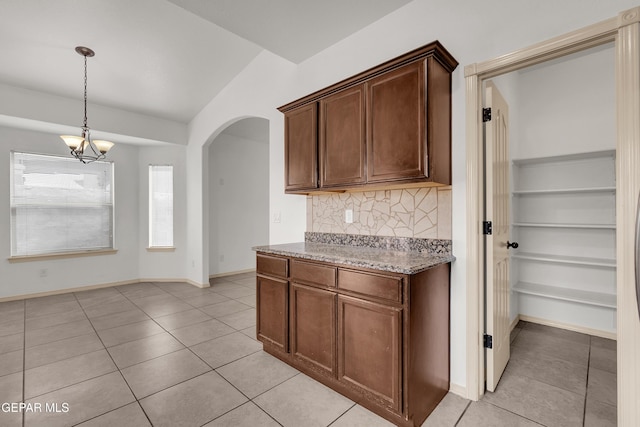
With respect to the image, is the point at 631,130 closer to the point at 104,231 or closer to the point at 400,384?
the point at 400,384

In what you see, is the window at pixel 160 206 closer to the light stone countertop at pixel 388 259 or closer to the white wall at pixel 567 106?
the light stone countertop at pixel 388 259

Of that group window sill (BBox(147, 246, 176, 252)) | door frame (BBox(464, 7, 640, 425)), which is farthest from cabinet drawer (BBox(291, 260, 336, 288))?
window sill (BBox(147, 246, 176, 252))

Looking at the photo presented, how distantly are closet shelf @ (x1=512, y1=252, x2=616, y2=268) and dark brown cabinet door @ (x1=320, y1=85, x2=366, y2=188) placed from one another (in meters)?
2.27

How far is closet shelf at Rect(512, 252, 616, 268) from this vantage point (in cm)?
278

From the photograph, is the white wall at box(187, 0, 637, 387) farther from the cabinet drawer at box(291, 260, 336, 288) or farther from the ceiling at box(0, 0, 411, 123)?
the cabinet drawer at box(291, 260, 336, 288)

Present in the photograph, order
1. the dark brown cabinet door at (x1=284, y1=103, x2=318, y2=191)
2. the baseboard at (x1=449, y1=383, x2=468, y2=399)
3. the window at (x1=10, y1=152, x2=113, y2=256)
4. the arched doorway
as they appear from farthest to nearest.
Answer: the arched doorway → the window at (x1=10, y1=152, x2=113, y2=256) → the dark brown cabinet door at (x1=284, y1=103, x2=318, y2=191) → the baseboard at (x1=449, y1=383, x2=468, y2=399)

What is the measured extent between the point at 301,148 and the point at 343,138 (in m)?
0.50

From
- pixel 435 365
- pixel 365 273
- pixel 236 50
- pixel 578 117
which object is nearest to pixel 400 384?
pixel 435 365

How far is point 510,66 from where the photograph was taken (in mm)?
1882

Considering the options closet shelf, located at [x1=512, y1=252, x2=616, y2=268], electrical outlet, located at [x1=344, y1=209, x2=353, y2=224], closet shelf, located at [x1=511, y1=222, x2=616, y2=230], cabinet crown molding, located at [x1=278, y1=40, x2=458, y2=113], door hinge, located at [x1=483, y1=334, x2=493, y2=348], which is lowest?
door hinge, located at [x1=483, y1=334, x2=493, y2=348]

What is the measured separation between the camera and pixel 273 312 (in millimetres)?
2549

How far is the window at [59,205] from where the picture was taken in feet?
14.4

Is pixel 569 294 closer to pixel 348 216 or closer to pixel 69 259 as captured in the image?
pixel 348 216

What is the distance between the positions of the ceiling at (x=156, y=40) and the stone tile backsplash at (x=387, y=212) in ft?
4.95
